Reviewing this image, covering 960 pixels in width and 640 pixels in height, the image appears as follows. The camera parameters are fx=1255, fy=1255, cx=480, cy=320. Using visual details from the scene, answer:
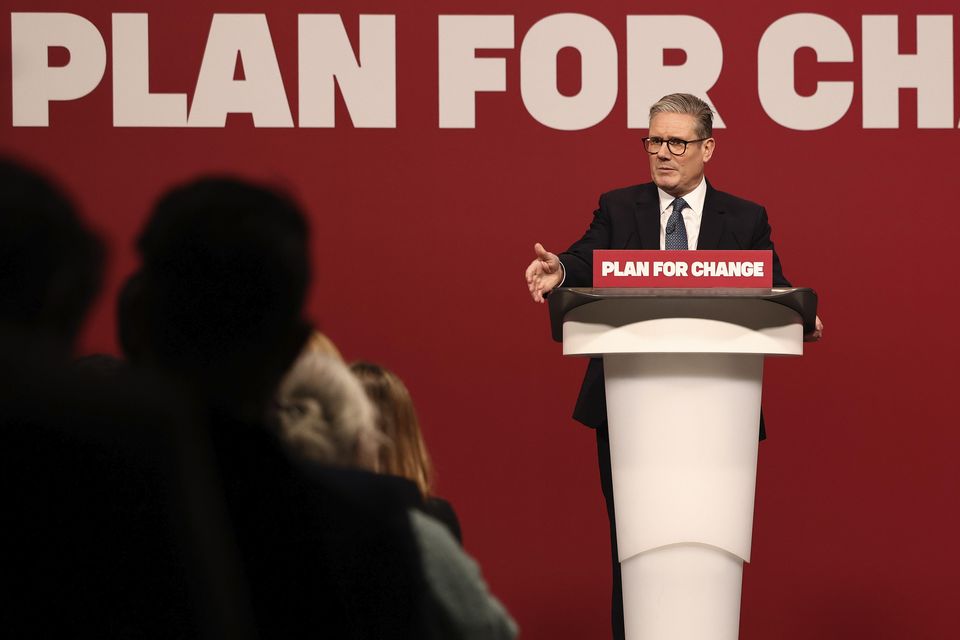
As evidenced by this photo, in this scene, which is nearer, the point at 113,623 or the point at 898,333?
the point at 113,623

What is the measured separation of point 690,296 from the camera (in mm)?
2295

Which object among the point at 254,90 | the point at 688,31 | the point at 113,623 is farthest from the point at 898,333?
the point at 113,623

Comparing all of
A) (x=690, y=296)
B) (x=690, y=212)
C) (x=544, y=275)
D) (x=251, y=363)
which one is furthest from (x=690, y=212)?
(x=251, y=363)

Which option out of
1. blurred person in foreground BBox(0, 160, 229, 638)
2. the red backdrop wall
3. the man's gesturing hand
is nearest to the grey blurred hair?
blurred person in foreground BBox(0, 160, 229, 638)

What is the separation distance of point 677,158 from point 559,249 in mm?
1272

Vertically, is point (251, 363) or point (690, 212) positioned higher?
point (690, 212)

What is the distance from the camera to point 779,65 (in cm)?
416

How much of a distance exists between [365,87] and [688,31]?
3.56 ft

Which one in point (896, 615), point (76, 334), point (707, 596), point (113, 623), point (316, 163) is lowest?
point (896, 615)

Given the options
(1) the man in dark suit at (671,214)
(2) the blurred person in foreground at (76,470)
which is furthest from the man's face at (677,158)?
(2) the blurred person in foreground at (76,470)

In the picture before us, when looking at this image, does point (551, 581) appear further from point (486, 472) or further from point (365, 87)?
point (365, 87)

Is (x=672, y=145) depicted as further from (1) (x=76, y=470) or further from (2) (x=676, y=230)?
(1) (x=76, y=470)

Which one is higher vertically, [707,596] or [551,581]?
[707,596]

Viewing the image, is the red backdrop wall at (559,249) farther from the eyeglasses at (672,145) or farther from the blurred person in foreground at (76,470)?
the blurred person in foreground at (76,470)
